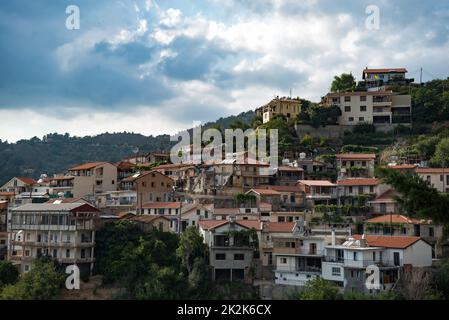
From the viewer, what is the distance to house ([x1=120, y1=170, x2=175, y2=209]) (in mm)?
62300

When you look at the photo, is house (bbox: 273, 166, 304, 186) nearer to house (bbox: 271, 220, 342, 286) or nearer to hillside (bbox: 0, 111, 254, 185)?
house (bbox: 271, 220, 342, 286)

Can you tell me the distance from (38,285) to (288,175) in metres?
29.1

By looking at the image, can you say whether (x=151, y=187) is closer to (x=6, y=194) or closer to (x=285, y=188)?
(x=285, y=188)

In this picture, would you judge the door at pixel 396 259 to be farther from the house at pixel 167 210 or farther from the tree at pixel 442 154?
the tree at pixel 442 154

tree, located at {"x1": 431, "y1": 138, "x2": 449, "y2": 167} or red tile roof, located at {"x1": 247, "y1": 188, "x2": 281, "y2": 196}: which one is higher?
tree, located at {"x1": 431, "y1": 138, "x2": 449, "y2": 167}

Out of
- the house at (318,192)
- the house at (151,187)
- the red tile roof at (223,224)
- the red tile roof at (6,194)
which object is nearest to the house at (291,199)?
the house at (318,192)

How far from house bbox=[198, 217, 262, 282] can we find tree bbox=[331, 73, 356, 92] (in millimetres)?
47797

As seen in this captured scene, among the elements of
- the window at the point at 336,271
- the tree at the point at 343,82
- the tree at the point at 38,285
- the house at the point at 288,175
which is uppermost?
the tree at the point at 343,82

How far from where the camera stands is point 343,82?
93438mm

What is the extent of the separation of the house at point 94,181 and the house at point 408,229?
30148 mm

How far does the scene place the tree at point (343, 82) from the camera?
9275 cm

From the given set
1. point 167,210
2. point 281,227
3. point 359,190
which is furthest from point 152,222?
point 359,190

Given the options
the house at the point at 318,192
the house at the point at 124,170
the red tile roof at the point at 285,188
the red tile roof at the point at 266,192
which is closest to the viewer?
the red tile roof at the point at 266,192

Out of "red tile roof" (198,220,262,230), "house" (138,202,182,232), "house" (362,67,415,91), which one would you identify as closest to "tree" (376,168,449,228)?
"red tile roof" (198,220,262,230)
